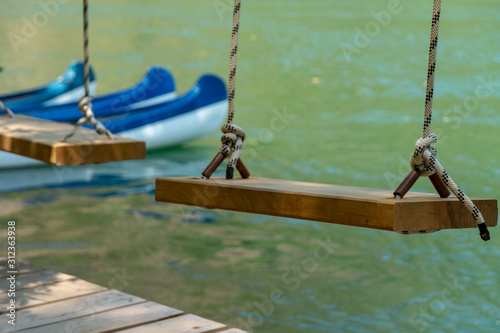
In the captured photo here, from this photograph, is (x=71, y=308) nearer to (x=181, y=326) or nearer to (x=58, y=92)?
(x=181, y=326)

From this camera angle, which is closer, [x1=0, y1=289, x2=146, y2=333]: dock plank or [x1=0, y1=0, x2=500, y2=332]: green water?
[x1=0, y1=289, x2=146, y2=333]: dock plank

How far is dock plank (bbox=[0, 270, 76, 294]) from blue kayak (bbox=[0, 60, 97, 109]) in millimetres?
7229

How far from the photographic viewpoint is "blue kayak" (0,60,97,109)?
1168 cm

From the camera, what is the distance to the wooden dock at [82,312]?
12.3ft

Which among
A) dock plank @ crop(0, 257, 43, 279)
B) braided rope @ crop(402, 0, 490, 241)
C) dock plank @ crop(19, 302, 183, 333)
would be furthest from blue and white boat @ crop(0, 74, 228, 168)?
braided rope @ crop(402, 0, 490, 241)

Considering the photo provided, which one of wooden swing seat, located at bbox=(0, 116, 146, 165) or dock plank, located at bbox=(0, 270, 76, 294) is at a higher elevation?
wooden swing seat, located at bbox=(0, 116, 146, 165)

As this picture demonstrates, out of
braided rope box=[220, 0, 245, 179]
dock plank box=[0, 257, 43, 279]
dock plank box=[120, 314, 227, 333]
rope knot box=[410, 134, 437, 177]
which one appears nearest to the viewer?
rope knot box=[410, 134, 437, 177]

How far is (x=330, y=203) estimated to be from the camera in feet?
9.48

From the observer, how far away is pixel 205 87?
38.8 feet

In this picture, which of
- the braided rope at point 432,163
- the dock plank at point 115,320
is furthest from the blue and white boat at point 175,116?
the braided rope at point 432,163

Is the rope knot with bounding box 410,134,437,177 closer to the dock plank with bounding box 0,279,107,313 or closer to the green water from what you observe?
the dock plank with bounding box 0,279,107,313

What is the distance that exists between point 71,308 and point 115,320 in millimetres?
289

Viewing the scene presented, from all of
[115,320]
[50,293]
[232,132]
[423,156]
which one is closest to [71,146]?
[50,293]

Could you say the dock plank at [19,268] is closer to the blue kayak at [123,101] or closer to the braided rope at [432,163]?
the braided rope at [432,163]
